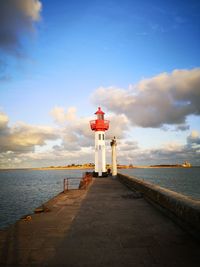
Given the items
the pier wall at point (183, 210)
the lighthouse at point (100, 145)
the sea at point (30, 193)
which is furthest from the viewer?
the lighthouse at point (100, 145)

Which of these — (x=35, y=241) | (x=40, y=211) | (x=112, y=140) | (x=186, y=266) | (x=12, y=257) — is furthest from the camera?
(x=112, y=140)

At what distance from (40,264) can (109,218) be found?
3.34m

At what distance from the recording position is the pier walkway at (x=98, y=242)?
3693 millimetres

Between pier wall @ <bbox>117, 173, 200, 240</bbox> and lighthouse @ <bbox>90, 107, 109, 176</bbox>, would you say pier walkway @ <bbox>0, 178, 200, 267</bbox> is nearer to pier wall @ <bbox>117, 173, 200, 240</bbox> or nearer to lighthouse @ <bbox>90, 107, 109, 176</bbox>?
pier wall @ <bbox>117, 173, 200, 240</bbox>

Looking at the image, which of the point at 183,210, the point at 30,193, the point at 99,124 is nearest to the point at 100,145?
the point at 99,124

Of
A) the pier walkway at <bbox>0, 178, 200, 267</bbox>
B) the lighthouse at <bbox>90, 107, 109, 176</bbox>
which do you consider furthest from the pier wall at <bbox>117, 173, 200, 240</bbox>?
the lighthouse at <bbox>90, 107, 109, 176</bbox>

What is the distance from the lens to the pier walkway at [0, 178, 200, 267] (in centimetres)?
369

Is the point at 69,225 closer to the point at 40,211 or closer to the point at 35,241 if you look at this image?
the point at 35,241

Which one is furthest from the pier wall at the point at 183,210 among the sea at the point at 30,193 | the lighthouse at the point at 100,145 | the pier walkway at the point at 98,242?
the lighthouse at the point at 100,145

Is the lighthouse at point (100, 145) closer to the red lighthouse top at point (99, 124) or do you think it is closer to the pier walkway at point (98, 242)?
the red lighthouse top at point (99, 124)

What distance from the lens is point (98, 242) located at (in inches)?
180

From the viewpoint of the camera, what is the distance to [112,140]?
3123 cm

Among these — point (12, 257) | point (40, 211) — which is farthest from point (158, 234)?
point (40, 211)

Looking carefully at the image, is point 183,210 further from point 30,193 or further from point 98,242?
point 30,193
